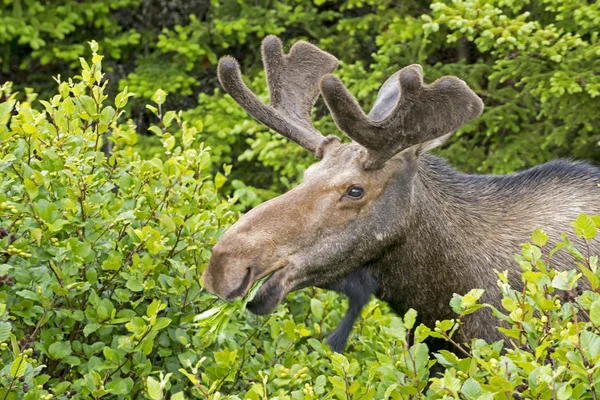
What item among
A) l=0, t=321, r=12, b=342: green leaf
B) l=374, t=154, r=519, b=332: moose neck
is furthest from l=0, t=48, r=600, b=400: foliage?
l=374, t=154, r=519, b=332: moose neck

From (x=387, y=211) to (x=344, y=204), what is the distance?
189mm

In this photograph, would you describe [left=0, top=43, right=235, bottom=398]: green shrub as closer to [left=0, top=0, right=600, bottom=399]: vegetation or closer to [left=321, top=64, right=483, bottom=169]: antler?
[left=0, top=0, right=600, bottom=399]: vegetation

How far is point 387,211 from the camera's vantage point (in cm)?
393

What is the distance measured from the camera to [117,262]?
11.6 feet

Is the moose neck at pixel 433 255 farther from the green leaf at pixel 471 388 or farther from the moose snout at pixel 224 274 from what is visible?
the green leaf at pixel 471 388

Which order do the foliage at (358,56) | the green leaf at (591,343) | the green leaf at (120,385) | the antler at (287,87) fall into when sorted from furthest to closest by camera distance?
1. the foliage at (358,56)
2. the antler at (287,87)
3. the green leaf at (120,385)
4. the green leaf at (591,343)

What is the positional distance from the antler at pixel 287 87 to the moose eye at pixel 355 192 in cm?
35

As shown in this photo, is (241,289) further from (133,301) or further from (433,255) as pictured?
(433,255)

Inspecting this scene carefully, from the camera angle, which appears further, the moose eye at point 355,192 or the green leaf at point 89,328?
the moose eye at point 355,192

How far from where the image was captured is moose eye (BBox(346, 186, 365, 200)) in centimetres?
388

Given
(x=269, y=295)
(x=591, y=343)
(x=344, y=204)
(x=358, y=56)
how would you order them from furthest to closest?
(x=358, y=56) → (x=344, y=204) → (x=269, y=295) → (x=591, y=343)

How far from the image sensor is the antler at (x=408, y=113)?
12.0 ft

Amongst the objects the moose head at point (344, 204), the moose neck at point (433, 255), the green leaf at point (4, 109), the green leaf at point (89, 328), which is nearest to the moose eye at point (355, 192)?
the moose head at point (344, 204)

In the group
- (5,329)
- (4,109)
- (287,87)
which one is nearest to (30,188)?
(4,109)
